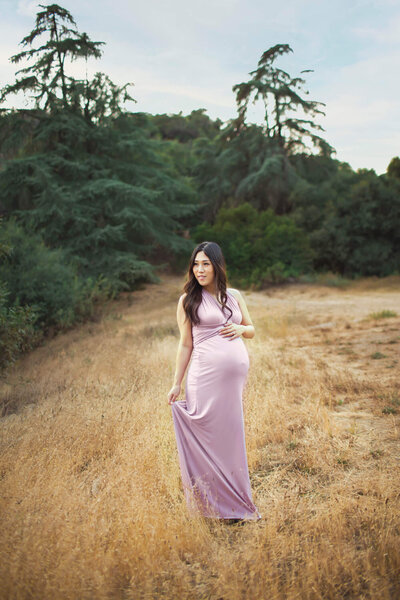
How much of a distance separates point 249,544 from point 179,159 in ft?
118

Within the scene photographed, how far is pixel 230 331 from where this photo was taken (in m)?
2.98

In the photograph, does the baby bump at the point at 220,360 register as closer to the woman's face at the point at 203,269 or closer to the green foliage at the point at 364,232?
the woman's face at the point at 203,269

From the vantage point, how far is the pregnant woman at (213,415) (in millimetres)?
2885

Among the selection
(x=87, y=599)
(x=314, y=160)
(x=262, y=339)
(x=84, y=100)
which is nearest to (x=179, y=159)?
(x=314, y=160)

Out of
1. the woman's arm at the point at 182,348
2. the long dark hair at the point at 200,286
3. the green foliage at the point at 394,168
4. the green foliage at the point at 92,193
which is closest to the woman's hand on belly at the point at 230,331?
the long dark hair at the point at 200,286

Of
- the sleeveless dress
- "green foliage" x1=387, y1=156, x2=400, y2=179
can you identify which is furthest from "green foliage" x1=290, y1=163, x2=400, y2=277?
the sleeveless dress

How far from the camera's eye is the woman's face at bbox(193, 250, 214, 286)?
304 centimetres

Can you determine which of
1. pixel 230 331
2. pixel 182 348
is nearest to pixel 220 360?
pixel 230 331

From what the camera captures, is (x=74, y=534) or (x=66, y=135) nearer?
(x=74, y=534)

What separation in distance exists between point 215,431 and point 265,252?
17.9 meters

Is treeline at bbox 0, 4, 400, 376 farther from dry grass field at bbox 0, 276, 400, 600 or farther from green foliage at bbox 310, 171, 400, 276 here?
dry grass field at bbox 0, 276, 400, 600

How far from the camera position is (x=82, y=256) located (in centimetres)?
1862

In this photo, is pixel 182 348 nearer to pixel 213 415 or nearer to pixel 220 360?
pixel 220 360

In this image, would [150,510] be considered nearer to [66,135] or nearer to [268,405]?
[268,405]
